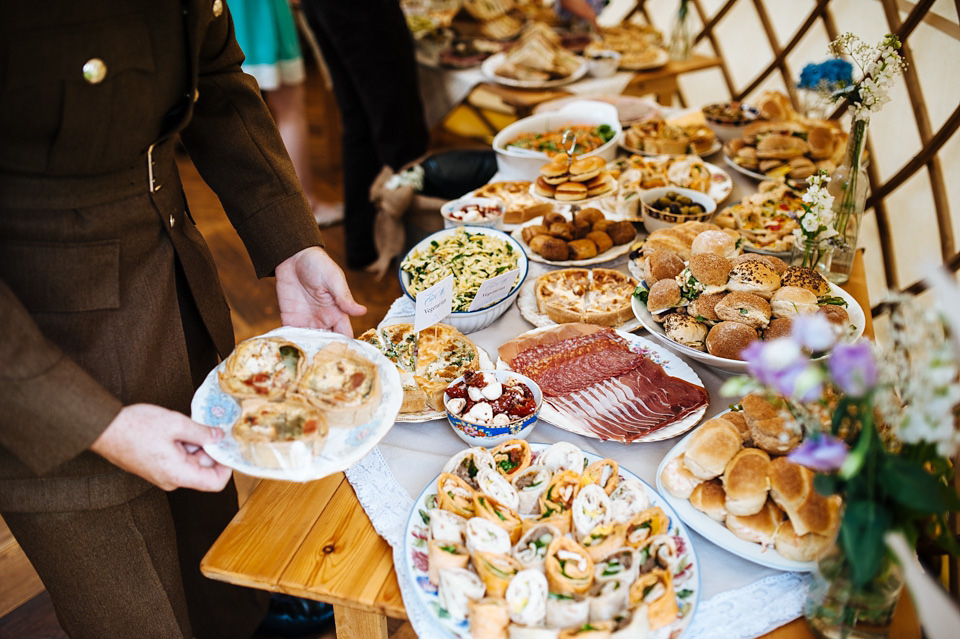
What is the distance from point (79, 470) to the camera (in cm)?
126

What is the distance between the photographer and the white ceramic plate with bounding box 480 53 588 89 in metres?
3.40

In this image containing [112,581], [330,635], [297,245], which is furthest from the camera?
[330,635]

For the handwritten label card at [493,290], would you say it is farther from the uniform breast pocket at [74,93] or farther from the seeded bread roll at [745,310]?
the uniform breast pocket at [74,93]

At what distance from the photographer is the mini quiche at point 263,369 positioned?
116 cm

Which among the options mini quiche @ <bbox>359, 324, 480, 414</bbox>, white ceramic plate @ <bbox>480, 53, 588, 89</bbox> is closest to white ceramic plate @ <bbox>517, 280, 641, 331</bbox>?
mini quiche @ <bbox>359, 324, 480, 414</bbox>

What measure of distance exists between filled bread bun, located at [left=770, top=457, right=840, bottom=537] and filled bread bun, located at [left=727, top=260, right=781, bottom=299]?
0.53 meters

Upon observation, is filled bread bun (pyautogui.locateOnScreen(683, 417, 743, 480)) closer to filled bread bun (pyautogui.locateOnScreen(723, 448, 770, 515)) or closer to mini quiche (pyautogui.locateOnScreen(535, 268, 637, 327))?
filled bread bun (pyautogui.locateOnScreen(723, 448, 770, 515))

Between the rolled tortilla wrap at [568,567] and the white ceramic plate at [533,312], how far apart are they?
78cm

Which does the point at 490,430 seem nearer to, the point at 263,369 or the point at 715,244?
the point at 263,369

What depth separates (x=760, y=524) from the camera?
1.11 metres

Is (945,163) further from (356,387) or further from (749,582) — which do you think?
(356,387)

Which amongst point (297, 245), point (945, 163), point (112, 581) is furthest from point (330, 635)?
point (945, 163)

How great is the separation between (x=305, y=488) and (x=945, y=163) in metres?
2.49

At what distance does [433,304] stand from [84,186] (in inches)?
27.3
